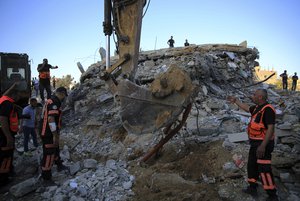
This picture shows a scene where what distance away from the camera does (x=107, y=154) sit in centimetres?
553

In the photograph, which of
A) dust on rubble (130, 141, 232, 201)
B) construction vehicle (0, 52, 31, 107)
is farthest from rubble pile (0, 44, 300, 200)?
construction vehicle (0, 52, 31, 107)

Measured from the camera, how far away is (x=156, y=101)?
3.48 m

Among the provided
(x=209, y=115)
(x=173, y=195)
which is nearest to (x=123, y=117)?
(x=173, y=195)

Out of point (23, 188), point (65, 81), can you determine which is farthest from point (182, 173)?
point (65, 81)

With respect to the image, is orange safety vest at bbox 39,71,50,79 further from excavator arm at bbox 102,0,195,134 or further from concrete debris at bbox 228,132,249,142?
concrete debris at bbox 228,132,249,142

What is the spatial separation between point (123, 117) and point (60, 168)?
6.46ft

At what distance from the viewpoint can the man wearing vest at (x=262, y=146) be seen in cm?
327

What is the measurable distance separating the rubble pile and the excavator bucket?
0.82 ft

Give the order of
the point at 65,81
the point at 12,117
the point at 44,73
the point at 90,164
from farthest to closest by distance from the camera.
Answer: the point at 65,81 → the point at 44,73 → the point at 90,164 → the point at 12,117

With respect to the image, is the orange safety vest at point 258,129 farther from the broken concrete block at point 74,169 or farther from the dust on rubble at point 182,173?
the broken concrete block at point 74,169

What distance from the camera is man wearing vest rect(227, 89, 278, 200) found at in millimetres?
3273

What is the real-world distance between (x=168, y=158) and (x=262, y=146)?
1863 millimetres

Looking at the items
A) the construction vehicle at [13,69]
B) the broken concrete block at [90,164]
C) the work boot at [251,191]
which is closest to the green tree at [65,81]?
the construction vehicle at [13,69]

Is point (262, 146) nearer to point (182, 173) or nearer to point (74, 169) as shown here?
point (182, 173)
